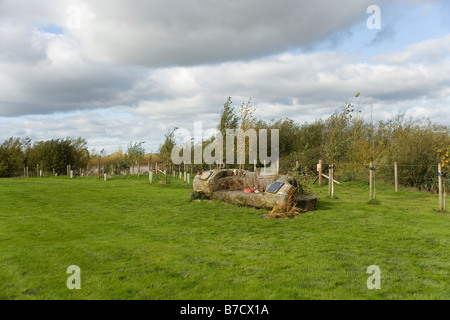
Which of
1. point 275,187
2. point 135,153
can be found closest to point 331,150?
point 275,187

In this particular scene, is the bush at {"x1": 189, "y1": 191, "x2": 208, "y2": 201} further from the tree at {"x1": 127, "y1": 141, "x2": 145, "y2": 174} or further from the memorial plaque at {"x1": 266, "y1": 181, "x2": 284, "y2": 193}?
the tree at {"x1": 127, "y1": 141, "x2": 145, "y2": 174}

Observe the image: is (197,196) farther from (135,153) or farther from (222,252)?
(135,153)

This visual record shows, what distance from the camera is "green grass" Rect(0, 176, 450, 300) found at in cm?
495

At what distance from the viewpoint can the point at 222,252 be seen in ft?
23.5

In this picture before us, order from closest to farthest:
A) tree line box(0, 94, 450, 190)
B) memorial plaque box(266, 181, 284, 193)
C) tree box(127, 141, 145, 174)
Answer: memorial plaque box(266, 181, 284, 193) → tree line box(0, 94, 450, 190) → tree box(127, 141, 145, 174)

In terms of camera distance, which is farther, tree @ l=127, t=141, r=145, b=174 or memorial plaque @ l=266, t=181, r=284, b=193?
tree @ l=127, t=141, r=145, b=174

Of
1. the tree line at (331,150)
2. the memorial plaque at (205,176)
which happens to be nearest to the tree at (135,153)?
the tree line at (331,150)

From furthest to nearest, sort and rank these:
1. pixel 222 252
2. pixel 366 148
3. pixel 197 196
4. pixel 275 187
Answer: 1. pixel 366 148
2. pixel 197 196
3. pixel 275 187
4. pixel 222 252

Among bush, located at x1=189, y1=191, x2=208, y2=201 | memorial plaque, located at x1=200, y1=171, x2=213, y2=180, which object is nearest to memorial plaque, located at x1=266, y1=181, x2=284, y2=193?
memorial plaque, located at x1=200, y1=171, x2=213, y2=180

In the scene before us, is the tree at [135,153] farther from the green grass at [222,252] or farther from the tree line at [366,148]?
the green grass at [222,252]

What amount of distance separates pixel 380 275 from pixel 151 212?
28.8 feet
